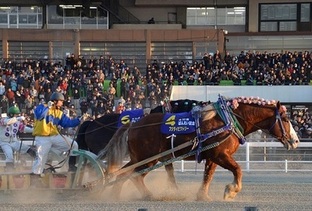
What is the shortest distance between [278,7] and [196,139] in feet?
110

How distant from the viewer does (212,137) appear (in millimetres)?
11555

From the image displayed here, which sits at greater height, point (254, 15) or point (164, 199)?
point (254, 15)

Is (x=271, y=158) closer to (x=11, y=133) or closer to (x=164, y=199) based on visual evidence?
(x=11, y=133)

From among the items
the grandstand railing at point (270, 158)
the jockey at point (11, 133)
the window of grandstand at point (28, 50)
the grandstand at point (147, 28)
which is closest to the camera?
the jockey at point (11, 133)

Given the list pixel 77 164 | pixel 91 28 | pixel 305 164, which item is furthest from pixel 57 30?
pixel 77 164

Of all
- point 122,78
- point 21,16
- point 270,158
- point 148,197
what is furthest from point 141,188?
point 21,16

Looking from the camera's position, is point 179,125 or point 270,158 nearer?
point 179,125

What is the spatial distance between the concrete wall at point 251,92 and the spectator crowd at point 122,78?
13.3 inches

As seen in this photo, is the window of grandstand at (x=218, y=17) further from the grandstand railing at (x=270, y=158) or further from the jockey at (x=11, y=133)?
the jockey at (x=11, y=133)

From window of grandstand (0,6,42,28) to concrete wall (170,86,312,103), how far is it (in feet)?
49.4

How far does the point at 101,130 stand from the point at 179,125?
3.18 m

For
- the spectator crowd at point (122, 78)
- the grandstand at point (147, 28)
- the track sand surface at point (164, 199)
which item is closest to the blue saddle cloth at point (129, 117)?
the track sand surface at point (164, 199)

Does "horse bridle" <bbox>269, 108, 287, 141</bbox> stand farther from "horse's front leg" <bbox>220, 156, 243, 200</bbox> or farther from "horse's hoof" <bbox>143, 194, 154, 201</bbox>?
"horse's hoof" <bbox>143, 194, 154, 201</bbox>

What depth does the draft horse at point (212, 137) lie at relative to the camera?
37.9 ft
